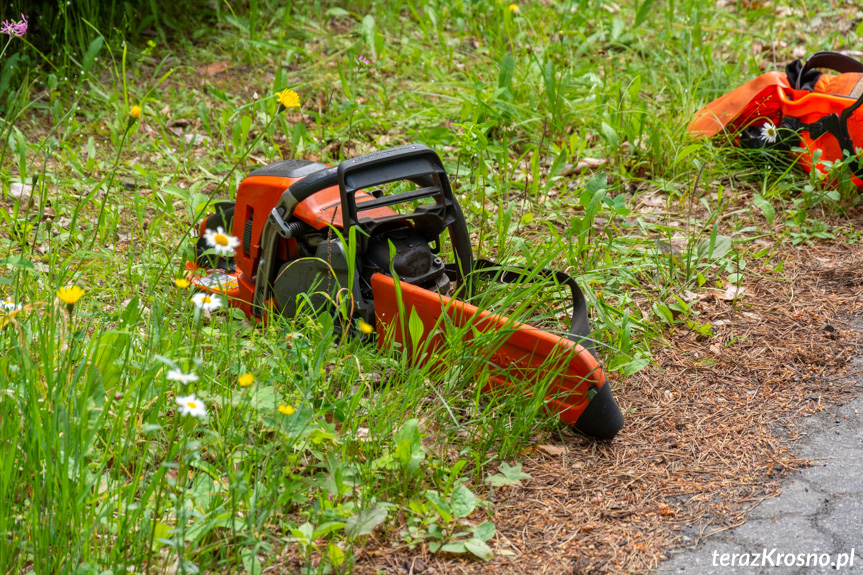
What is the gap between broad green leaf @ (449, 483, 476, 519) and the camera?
1835 millimetres

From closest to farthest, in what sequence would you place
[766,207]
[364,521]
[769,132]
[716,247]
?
1. [364,521]
2. [716,247]
3. [766,207]
4. [769,132]

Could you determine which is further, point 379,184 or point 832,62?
point 832,62

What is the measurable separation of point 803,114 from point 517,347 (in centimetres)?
232

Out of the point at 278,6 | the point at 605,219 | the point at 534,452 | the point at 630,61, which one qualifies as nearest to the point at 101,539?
the point at 534,452

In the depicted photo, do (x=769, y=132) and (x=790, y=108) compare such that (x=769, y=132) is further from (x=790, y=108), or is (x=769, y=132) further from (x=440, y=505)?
(x=440, y=505)

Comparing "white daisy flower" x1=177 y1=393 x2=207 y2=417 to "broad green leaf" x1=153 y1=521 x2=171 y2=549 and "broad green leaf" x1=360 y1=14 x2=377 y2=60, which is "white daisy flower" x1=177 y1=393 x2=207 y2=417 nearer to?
"broad green leaf" x1=153 y1=521 x2=171 y2=549

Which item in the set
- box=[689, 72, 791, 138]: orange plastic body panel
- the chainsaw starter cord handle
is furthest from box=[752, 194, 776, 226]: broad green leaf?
the chainsaw starter cord handle

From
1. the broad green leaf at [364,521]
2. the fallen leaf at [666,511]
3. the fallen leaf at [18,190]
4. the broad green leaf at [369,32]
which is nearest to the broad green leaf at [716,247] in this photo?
the fallen leaf at [666,511]

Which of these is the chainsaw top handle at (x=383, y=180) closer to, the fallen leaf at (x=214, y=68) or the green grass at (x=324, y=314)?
the green grass at (x=324, y=314)

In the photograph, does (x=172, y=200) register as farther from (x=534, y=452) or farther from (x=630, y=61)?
(x=630, y=61)

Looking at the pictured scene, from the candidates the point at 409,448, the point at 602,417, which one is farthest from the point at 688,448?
the point at 409,448

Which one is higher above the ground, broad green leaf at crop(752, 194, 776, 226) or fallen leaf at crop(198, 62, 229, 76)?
fallen leaf at crop(198, 62, 229, 76)

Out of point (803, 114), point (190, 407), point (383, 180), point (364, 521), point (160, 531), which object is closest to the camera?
point (190, 407)

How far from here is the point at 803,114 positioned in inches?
142
